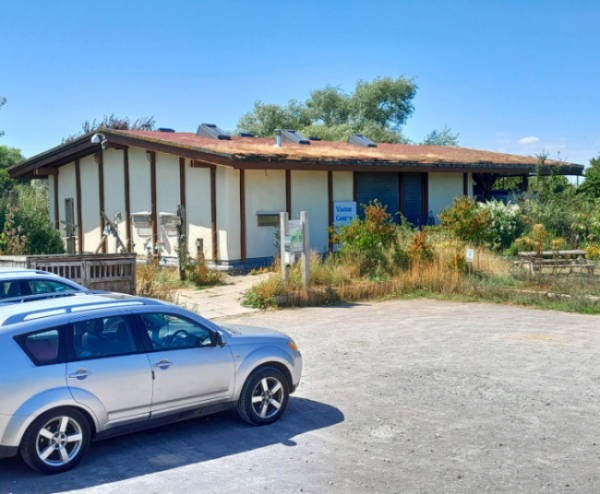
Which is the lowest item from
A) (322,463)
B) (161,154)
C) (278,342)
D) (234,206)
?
(322,463)

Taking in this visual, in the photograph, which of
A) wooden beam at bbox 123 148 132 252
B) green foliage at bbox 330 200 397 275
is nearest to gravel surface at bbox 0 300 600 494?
green foliage at bbox 330 200 397 275

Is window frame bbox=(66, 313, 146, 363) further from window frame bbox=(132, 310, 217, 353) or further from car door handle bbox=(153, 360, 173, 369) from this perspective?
car door handle bbox=(153, 360, 173, 369)

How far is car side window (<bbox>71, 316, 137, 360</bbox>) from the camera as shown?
19.3ft

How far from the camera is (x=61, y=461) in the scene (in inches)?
221

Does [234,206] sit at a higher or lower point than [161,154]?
lower

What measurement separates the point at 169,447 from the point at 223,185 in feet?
43.1

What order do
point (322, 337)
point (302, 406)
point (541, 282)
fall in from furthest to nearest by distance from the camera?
point (541, 282)
point (322, 337)
point (302, 406)

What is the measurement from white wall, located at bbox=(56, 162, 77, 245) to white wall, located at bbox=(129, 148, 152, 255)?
3615 millimetres

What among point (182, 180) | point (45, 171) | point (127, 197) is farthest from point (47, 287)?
point (45, 171)

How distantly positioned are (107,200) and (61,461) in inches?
717

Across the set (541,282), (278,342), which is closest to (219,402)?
(278,342)

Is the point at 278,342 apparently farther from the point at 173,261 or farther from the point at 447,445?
the point at 173,261

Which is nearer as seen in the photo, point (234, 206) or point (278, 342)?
point (278, 342)

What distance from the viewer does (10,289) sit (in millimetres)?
9305
